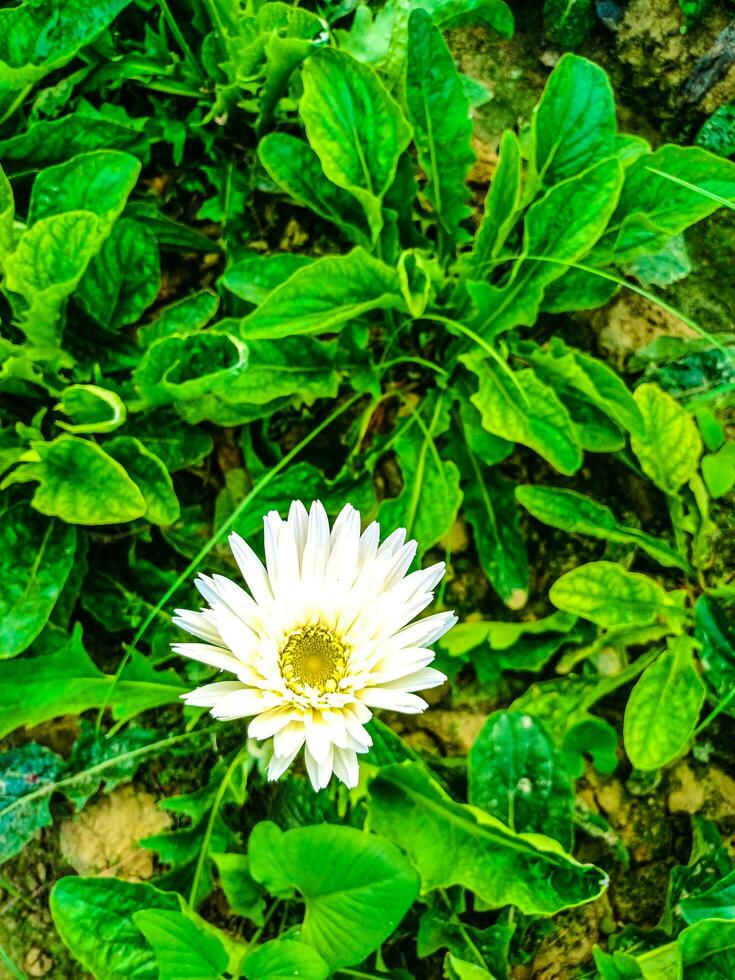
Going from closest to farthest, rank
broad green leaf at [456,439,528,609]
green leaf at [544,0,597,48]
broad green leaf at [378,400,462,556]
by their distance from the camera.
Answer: broad green leaf at [378,400,462,556] < broad green leaf at [456,439,528,609] < green leaf at [544,0,597,48]

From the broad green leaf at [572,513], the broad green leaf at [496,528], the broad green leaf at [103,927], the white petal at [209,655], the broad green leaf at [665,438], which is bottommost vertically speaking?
the broad green leaf at [103,927]

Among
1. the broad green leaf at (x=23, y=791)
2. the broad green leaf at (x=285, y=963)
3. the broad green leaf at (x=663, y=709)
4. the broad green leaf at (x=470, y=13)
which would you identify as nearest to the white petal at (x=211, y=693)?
the broad green leaf at (x=285, y=963)

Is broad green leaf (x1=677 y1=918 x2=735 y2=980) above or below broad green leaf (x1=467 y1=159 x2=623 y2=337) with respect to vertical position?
below

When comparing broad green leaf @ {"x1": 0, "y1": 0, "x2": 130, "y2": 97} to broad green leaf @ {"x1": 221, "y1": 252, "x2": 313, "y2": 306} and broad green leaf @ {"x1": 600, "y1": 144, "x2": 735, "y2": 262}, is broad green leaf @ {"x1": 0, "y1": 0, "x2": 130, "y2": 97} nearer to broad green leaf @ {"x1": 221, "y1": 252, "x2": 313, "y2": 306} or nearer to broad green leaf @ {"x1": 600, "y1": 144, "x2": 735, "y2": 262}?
broad green leaf @ {"x1": 221, "y1": 252, "x2": 313, "y2": 306}

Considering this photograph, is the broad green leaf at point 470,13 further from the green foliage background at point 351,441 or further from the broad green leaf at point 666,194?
the broad green leaf at point 666,194

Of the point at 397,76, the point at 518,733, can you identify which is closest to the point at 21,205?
the point at 397,76

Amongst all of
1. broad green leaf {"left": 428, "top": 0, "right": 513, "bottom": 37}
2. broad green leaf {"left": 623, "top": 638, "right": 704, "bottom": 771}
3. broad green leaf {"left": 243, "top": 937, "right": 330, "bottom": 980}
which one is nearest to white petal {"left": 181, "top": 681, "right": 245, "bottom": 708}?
broad green leaf {"left": 243, "top": 937, "right": 330, "bottom": 980}

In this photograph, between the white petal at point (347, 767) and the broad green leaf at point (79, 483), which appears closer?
the white petal at point (347, 767)
